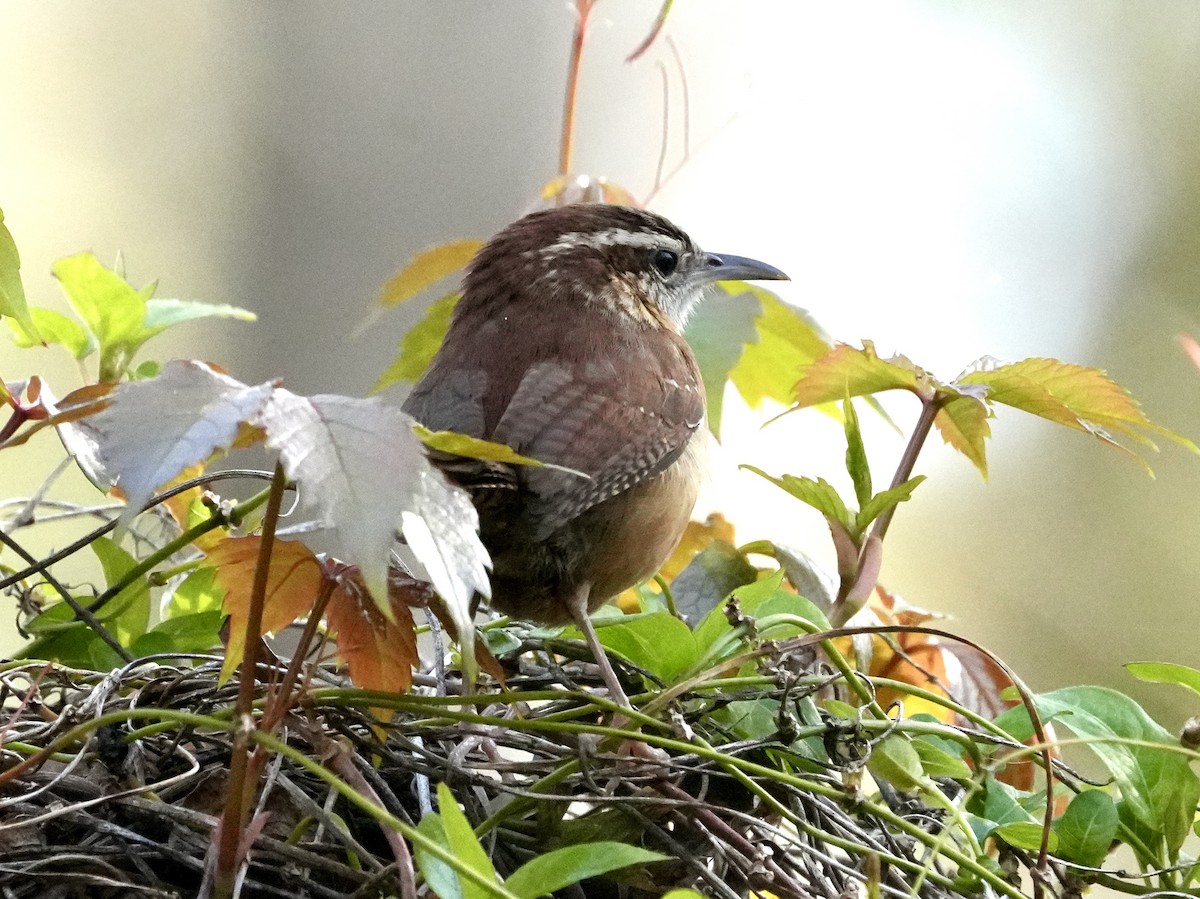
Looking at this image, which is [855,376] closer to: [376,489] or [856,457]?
[856,457]

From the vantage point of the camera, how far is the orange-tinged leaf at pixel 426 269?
1529 millimetres

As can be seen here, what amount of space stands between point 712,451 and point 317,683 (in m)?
0.66

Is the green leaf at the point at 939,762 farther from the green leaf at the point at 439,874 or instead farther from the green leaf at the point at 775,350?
the green leaf at the point at 775,350

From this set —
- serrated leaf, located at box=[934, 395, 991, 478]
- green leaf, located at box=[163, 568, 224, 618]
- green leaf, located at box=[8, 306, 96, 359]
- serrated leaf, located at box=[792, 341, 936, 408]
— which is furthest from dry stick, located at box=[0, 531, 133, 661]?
serrated leaf, located at box=[934, 395, 991, 478]

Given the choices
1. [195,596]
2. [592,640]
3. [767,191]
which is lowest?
[195,596]

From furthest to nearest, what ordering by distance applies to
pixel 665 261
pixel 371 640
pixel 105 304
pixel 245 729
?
pixel 665 261 → pixel 105 304 → pixel 371 640 → pixel 245 729

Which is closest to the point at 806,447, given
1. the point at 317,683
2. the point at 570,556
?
the point at 570,556

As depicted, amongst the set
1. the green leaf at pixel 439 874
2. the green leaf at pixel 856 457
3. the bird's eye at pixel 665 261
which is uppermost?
the bird's eye at pixel 665 261

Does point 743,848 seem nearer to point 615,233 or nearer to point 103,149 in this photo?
point 615,233

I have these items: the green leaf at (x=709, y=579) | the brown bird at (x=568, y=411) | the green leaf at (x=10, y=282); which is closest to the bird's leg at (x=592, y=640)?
the brown bird at (x=568, y=411)

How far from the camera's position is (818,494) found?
1.06m

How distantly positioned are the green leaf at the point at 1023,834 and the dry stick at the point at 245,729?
24.1 inches

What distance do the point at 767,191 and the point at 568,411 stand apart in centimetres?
191

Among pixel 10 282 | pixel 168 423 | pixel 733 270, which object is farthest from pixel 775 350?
pixel 168 423
